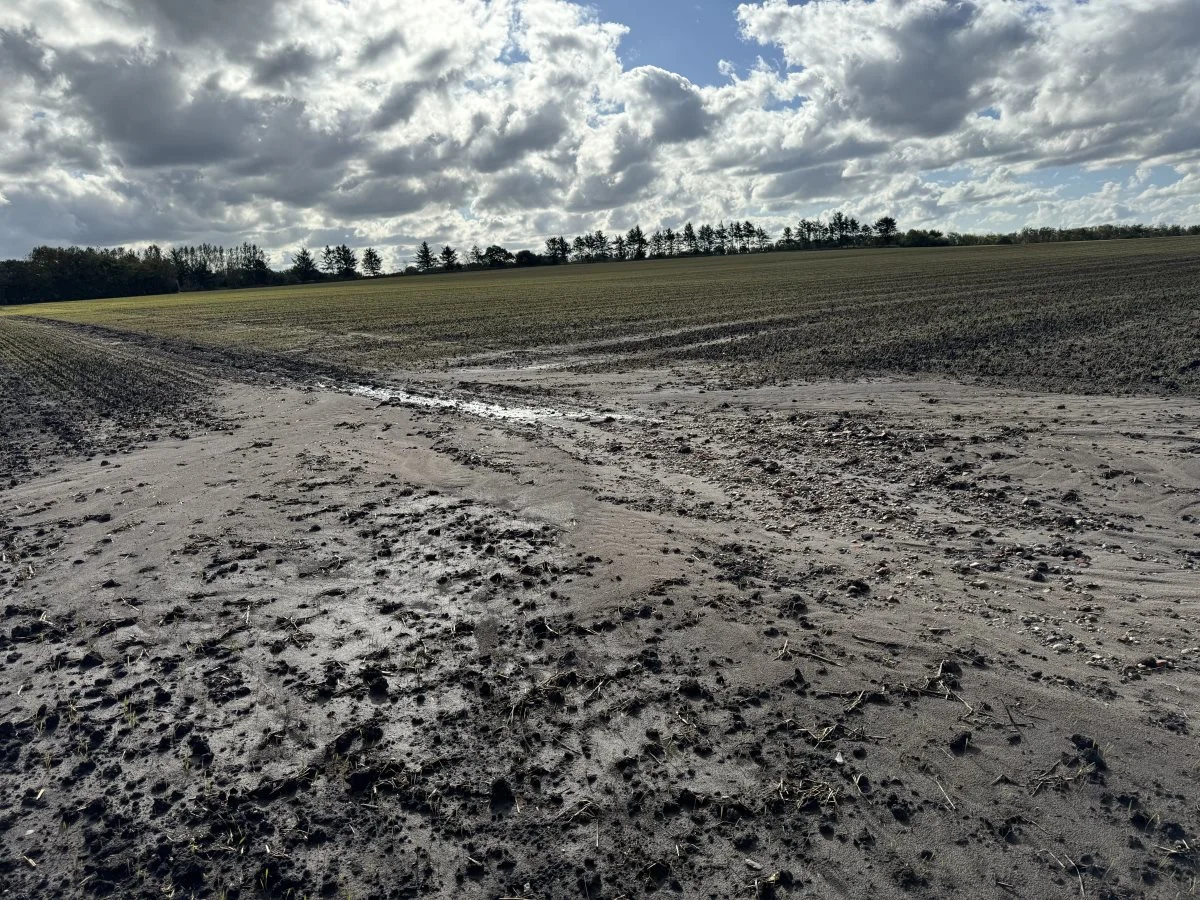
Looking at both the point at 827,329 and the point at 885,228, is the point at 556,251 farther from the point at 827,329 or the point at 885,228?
the point at 827,329

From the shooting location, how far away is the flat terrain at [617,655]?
370cm

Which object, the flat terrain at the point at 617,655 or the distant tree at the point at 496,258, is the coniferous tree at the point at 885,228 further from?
the flat terrain at the point at 617,655

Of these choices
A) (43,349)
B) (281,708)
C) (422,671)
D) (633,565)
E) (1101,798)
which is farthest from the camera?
(43,349)

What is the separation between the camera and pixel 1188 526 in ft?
23.4

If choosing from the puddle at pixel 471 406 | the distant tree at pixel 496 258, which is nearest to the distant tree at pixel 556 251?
the distant tree at pixel 496 258

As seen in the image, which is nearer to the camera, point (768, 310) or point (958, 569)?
point (958, 569)

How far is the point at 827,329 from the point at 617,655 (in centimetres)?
2091

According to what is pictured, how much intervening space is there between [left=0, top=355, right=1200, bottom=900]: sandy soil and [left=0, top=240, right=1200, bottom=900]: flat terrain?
3 cm

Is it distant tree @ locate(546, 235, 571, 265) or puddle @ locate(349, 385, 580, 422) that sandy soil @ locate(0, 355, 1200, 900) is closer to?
puddle @ locate(349, 385, 580, 422)

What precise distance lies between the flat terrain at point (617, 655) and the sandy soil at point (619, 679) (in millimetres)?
25

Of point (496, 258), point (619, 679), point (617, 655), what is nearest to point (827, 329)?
point (617, 655)

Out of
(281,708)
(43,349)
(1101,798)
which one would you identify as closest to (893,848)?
(1101,798)

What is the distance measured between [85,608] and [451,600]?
10.2ft

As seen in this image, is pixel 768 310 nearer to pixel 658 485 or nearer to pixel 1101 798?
pixel 658 485
